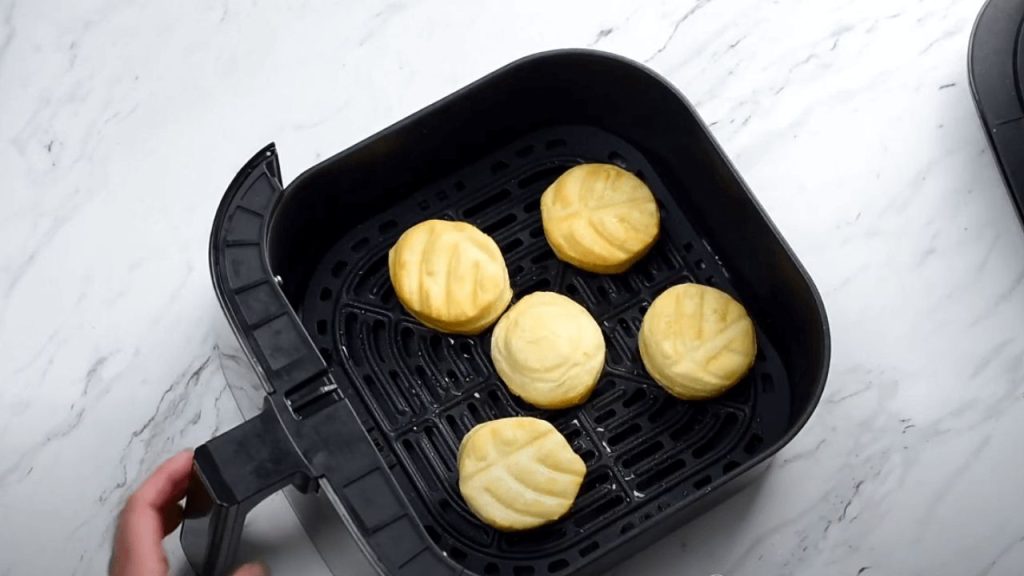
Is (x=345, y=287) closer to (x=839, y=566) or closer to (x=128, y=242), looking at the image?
(x=128, y=242)

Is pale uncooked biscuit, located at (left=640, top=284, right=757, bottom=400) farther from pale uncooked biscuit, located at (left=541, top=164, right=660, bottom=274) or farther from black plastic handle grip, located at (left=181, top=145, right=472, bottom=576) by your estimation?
black plastic handle grip, located at (left=181, top=145, right=472, bottom=576)

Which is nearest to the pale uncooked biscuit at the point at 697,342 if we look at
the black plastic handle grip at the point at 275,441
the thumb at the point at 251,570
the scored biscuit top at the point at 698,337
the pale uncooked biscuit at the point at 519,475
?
the scored biscuit top at the point at 698,337

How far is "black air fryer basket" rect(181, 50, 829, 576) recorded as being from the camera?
2.95 feet

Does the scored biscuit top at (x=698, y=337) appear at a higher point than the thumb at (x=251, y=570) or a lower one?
lower

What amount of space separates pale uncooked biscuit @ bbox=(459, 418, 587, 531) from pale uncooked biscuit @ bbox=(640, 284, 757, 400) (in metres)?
0.11

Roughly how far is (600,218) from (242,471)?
1.30ft

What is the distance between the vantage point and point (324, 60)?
3.80 ft

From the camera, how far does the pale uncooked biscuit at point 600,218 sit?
40.3 inches

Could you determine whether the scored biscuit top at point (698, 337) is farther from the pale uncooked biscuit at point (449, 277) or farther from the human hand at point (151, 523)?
the human hand at point (151, 523)

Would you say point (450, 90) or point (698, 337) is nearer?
point (698, 337)

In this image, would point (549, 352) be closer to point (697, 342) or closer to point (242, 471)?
point (697, 342)

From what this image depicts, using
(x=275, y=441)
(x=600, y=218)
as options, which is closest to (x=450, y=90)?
(x=600, y=218)

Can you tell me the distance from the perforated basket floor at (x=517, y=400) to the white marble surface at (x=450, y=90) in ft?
0.26

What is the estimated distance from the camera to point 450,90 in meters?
1.16
